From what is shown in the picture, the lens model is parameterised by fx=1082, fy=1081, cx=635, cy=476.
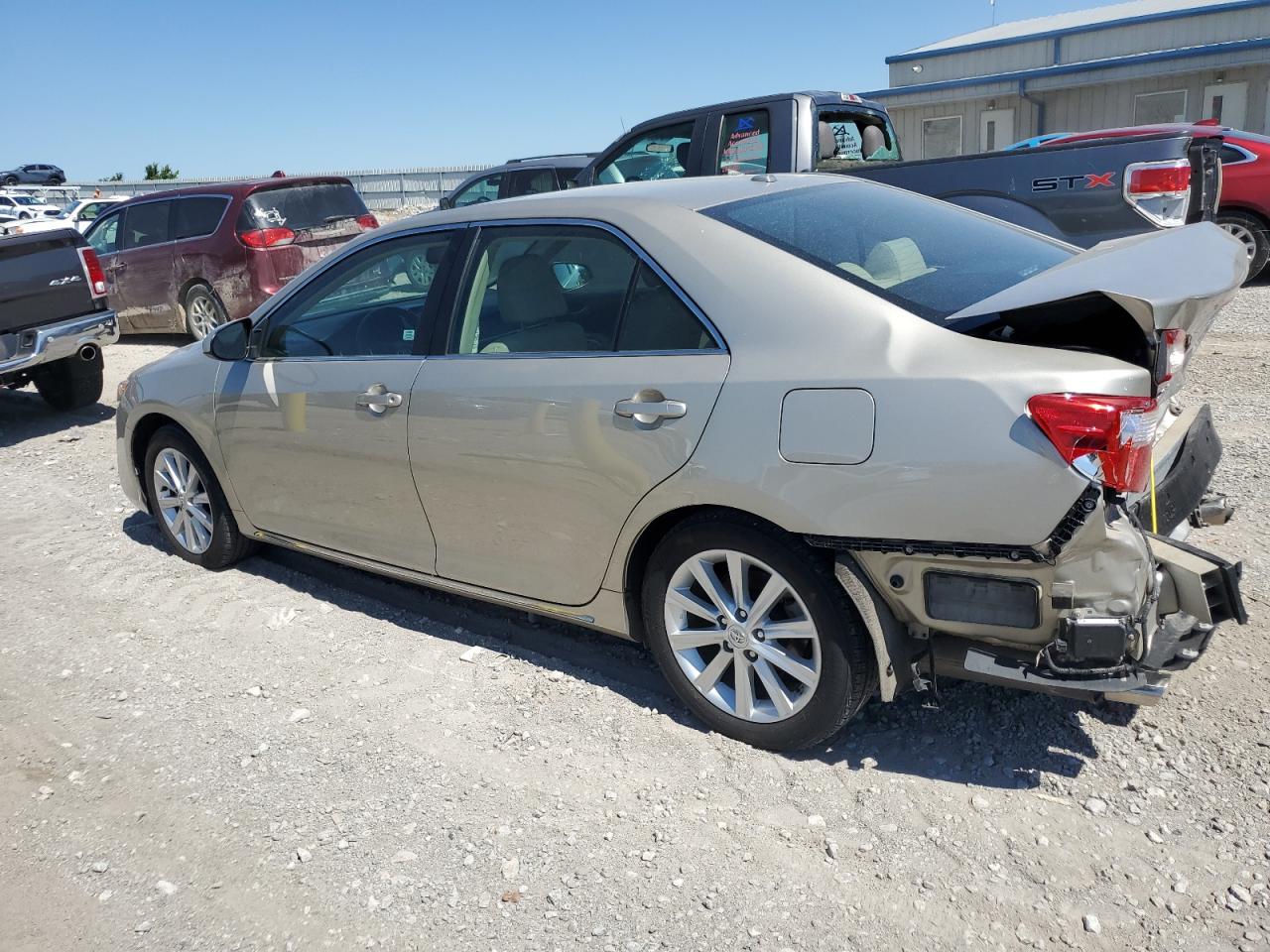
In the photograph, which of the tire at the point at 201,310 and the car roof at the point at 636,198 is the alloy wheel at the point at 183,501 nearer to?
the car roof at the point at 636,198

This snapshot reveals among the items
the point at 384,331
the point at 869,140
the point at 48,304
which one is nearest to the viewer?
A: the point at 384,331

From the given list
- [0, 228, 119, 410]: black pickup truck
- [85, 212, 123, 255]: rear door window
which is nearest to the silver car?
[0, 228, 119, 410]: black pickup truck

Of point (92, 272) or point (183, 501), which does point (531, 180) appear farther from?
point (183, 501)

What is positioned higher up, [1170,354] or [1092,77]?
[1092,77]

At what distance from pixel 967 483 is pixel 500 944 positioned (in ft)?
→ 5.37

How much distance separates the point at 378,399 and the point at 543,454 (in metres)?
0.86

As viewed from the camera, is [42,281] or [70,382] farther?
[70,382]

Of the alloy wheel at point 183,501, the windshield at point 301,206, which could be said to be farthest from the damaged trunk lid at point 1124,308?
the windshield at point 301,206

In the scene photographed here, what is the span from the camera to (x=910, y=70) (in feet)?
83.5

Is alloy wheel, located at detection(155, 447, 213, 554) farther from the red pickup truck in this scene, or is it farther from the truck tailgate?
the red pickup truck

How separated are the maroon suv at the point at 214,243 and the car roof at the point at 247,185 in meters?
0.01

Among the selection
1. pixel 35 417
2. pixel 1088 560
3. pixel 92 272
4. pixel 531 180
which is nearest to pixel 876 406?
pixel 1088 560

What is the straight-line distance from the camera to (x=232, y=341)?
4703 mm

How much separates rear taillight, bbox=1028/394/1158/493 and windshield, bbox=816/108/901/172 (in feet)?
18.6
